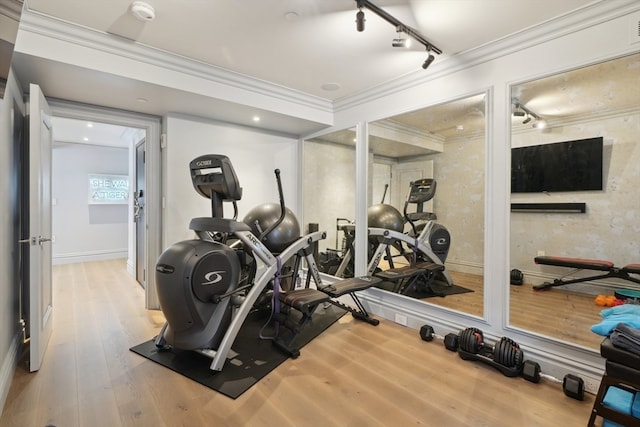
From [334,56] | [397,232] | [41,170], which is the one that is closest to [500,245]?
[397,232]

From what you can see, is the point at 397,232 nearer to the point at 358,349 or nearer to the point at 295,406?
the point at 358,349

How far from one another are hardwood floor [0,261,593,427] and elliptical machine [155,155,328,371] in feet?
0.95

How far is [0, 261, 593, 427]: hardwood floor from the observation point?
180 centimetres

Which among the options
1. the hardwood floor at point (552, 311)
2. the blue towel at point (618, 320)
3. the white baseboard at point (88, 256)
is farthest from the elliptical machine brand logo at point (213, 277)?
the white baseboard at point (88, 256)

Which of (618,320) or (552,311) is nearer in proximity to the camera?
(618,320)

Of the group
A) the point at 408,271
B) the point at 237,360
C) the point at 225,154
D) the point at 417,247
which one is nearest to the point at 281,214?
the point at 237,360

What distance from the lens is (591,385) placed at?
204cm

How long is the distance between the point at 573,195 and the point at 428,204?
Result: 4.24ft

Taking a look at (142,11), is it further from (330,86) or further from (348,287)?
(348,287)

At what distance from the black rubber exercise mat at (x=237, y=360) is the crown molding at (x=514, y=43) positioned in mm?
2750

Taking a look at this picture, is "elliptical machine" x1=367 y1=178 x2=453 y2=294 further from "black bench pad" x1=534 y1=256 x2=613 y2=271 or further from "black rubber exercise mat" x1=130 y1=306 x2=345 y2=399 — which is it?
"black rubber exercise mat" x1=130 y1=306 x2=345 y2=399

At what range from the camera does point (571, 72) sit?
221 cm

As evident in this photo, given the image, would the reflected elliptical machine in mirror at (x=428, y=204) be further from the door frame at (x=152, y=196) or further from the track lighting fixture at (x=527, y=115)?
the door frame at (x=152, y=196)

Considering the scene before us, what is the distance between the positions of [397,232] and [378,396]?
2.00 meters
